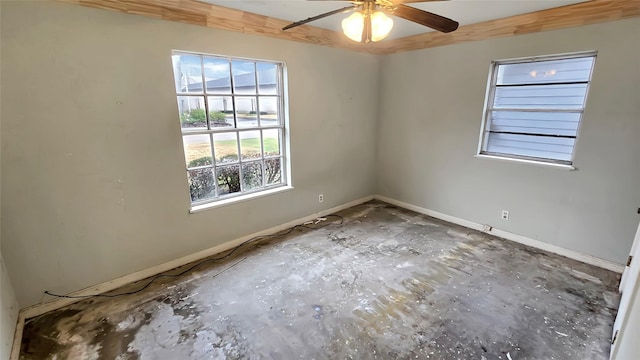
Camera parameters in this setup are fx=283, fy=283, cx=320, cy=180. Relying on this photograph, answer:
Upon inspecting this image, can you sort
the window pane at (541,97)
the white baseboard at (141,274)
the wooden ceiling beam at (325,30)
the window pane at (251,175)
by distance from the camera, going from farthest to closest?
the window pane at (251,175) → the window pane at (541,97) → the wooden ceiling beam at (325,30) → the white baseboard at (141,274)

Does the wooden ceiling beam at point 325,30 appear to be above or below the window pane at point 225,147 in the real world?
above

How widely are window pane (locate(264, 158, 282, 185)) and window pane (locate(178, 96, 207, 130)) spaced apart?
88 cm

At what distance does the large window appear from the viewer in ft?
8.86

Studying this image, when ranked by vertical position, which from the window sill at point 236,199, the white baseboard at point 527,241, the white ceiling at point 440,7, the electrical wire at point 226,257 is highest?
the white ceiling at point 440,7

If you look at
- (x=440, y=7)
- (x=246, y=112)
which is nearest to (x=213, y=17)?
(x=246, y=112)

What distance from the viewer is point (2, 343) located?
5.39 ft

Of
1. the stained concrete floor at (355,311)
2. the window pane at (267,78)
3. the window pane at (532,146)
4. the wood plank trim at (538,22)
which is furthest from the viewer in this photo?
the window pane at (267,78)

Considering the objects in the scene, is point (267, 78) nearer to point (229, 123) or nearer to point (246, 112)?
point (246, 112)

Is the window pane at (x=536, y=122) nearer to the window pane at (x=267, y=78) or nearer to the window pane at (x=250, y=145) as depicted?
the window pane at (x=267, y=78)

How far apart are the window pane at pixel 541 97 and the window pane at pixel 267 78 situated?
8.52 ft

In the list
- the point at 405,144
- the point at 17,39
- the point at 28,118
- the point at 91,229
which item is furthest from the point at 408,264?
the point at 17,39

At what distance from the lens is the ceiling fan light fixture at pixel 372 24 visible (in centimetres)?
170

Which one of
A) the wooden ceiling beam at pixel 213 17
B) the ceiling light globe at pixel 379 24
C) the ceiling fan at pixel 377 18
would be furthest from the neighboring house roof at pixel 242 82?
the ceiling light globe at pixel 379 24

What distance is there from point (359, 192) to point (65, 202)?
138 inches
